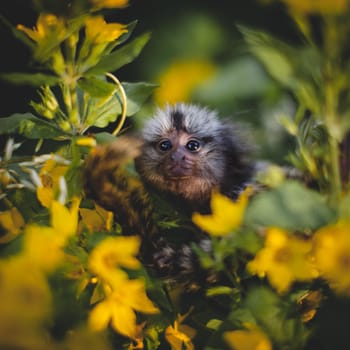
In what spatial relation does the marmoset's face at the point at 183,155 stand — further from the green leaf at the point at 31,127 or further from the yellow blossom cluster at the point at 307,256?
the yellow blossom cluster at the point at 307,256

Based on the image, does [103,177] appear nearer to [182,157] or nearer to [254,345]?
[254,345]

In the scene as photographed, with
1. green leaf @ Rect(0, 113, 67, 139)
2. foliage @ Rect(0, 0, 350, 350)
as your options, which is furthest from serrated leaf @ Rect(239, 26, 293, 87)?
green leaf @ Rect(0, 113, 67, 139)

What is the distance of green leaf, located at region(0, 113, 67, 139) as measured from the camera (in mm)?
1068

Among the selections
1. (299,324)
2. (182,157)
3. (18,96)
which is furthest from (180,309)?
(18,96)

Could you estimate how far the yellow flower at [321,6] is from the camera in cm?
77

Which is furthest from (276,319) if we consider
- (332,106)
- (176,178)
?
(176,178)

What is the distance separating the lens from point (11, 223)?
1.07m

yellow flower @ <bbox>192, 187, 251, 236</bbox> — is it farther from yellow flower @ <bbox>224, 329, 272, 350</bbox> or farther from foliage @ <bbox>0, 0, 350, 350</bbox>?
yellow flower @ <bbox>224, 329, 272, 350</bbox>

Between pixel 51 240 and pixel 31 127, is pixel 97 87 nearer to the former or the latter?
pixel 31 127

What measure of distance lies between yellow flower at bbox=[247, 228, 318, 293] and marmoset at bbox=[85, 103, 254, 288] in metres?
0.29

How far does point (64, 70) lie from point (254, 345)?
523mm

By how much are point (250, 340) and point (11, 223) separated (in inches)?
17.6

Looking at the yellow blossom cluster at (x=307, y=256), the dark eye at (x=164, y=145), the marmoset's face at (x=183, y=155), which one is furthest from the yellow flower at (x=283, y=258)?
the dark eye at (x=164, y=145)

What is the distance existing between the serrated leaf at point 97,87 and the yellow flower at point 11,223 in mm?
233
